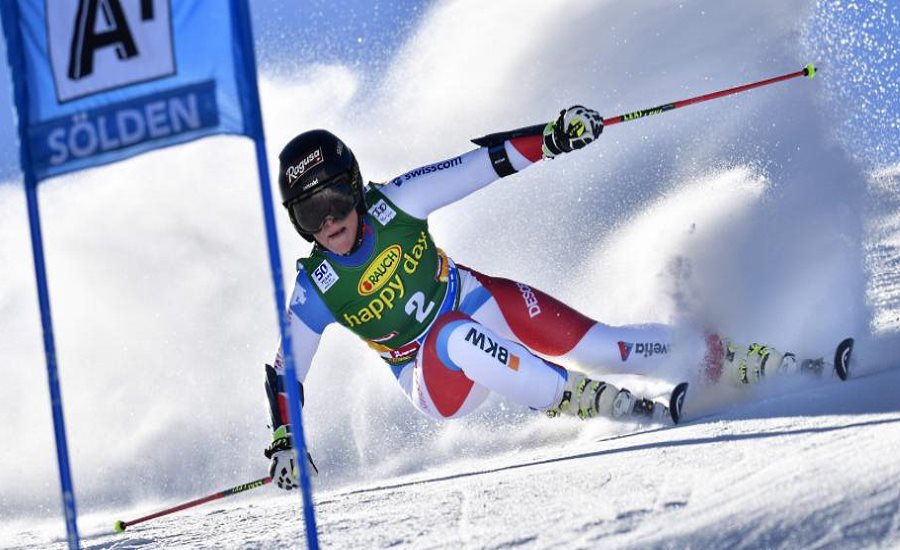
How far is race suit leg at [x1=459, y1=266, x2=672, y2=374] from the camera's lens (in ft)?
16.4

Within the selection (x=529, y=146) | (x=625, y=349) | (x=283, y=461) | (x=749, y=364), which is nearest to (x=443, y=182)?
(x=529, y=146)

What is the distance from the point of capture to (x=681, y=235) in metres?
5.91

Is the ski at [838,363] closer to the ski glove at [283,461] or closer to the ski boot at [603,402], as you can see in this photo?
the ski boot at [603,402]

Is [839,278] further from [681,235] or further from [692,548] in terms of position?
[692,548]

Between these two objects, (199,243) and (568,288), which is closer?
(568,288)

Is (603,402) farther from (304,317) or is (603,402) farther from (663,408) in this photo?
(304,317)

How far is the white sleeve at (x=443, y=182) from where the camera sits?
470cm

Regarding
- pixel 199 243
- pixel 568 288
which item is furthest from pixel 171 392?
pixel 568 288

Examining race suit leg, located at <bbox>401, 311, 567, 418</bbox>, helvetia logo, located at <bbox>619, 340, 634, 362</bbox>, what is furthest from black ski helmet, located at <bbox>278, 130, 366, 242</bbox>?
helvetia logo, located at <bbox>619, 340, 634, 362</bbox>

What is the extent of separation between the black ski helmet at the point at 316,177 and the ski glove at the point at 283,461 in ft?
2.78

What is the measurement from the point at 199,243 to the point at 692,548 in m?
7.11

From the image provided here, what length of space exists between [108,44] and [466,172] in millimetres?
1749

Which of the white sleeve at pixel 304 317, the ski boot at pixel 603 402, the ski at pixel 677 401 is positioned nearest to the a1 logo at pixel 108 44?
the white sleeve at pixel 304 317

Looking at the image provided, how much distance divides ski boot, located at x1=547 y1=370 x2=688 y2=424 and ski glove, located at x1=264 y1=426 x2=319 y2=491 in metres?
1.15
